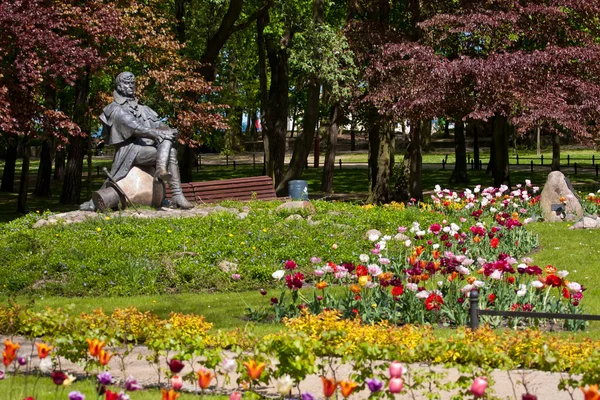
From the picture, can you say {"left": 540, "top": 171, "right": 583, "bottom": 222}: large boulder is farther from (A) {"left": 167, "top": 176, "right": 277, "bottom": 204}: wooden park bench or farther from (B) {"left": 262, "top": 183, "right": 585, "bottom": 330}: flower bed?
(B) {"left": 262, "top": 183, "right": 585, "bottom": 330}: flower bed

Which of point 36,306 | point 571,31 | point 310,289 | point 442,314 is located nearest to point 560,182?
point 571,31

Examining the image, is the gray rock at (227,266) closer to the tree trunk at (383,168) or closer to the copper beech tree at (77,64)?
the copper beech tree at (77,64)

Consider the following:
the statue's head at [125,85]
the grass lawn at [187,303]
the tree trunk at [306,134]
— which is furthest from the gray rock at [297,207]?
the tree trunk at [306,134]

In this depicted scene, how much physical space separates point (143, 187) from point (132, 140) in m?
0.93

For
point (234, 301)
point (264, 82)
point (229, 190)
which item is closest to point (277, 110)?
point (264, 82)

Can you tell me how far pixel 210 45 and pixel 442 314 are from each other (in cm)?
1972

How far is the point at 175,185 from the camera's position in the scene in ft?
62.2

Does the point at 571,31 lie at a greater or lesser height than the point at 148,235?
greater

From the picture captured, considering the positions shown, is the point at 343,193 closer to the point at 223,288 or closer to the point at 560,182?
the point at 560,182

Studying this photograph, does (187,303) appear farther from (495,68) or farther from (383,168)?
(383,168)

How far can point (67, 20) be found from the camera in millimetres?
24078

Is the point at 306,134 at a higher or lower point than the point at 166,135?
higher

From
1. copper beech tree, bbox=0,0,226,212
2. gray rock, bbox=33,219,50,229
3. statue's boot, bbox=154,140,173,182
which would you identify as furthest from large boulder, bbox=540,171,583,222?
gray rock, bbox=33,219,50,229

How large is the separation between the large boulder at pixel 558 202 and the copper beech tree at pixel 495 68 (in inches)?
98.1
